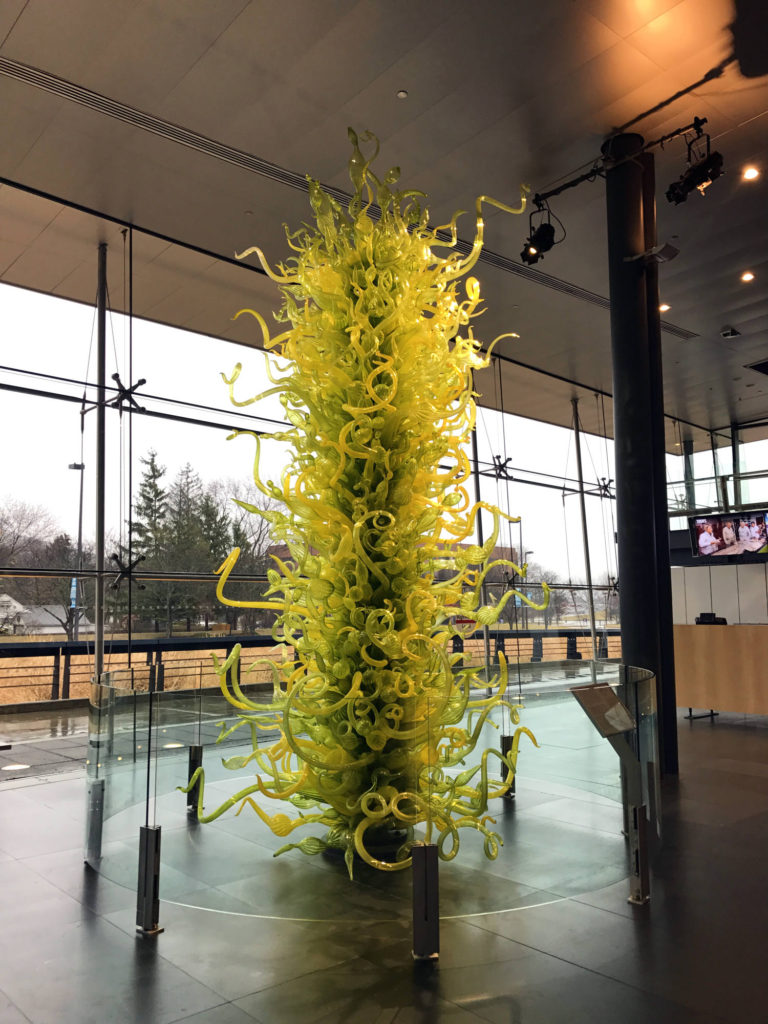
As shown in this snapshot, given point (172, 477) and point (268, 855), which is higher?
point (172, 477)

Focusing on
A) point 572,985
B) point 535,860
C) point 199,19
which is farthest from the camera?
point 199,19

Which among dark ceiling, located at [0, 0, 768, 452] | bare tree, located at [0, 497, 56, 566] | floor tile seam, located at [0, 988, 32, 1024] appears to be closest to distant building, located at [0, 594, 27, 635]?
bare tree, located at [0, 497, 56, 566]

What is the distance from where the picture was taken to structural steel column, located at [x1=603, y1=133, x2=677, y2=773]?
6652 millimetres

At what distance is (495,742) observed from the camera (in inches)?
260

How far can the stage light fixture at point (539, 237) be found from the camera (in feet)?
22.9

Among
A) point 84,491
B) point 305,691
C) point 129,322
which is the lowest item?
point 305,691

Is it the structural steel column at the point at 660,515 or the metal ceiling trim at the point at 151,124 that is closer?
the metal ceiling trim at the point at 151,124

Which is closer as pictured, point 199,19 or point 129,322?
point 199,19

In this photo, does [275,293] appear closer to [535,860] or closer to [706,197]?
[706,197]

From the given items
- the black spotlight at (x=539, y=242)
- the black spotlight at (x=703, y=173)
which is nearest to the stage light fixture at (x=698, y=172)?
the black spotlight at (x=703, y=173)

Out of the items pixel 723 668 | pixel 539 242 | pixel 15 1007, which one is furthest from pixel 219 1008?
pixel 723 668

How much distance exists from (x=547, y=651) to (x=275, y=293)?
307 inches

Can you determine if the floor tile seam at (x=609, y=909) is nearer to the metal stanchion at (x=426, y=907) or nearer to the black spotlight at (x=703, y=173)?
the metal stanchion at (x=426, y=907)

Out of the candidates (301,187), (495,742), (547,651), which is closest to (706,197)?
(301,187)
